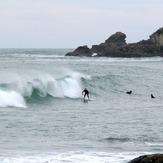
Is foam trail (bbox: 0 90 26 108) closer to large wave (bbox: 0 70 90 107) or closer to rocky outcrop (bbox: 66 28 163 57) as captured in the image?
large wave (bbox: 0 70 90 107)

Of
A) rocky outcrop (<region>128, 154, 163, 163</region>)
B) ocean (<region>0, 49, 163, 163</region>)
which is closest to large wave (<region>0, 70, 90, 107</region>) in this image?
ocean (<region>0, 49, 163, 163</region>)

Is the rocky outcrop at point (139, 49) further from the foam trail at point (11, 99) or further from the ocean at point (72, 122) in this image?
the foam trail at point (11, 99)

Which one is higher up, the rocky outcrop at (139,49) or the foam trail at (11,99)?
the rocky outcrop at (139,49)

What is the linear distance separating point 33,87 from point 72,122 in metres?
13.0

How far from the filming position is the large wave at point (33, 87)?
101 feet

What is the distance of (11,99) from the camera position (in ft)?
99.1

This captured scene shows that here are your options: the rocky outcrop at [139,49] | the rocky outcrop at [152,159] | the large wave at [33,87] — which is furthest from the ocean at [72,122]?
the rocky outcrop at [139,49]

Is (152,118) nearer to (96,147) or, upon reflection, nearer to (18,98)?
(96,147)

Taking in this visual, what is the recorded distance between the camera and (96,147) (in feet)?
58.4

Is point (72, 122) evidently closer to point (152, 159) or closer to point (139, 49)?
point (152, 159)

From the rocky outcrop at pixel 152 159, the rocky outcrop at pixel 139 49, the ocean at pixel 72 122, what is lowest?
the ocean at pixel 72 122

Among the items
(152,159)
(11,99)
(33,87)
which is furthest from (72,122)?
(33,87)

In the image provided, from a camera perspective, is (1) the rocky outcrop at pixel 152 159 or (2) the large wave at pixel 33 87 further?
(2) the large wave at pixel 33 87

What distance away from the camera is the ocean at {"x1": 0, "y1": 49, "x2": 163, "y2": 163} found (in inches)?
655
